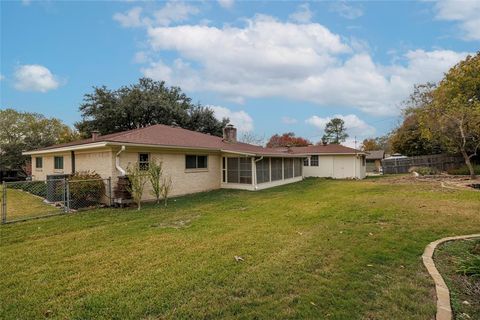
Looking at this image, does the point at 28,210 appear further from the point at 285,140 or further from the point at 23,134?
the point at 285,140

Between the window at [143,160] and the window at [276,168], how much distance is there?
8.56 metres

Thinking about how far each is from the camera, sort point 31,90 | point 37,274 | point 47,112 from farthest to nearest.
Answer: point 47,112, point 31,90, point 37,274

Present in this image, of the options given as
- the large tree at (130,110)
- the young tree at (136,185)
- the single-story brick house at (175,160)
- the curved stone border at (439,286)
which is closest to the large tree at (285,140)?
the large tree at (130,110)

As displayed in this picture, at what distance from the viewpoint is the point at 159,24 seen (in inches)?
512

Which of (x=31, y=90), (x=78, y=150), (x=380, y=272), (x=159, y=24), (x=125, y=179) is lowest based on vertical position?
(x=380, y=272)

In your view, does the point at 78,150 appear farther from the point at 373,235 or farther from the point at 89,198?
the point at 373,235

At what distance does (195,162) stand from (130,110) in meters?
16.2

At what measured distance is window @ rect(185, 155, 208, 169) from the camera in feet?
45.8

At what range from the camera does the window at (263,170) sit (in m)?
16.3

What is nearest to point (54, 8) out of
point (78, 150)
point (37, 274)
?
point (78, 150)

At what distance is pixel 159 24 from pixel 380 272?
43.8 feet

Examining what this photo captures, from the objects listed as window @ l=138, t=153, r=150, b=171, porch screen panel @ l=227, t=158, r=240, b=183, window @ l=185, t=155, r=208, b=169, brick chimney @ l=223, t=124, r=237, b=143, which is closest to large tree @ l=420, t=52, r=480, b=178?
brick chimney @ l=223, t=124, r=237, b=143

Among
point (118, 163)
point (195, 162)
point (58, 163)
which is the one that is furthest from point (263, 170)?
point (58, 163)

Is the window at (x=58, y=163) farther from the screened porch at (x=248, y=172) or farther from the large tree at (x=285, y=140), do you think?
the large tree at (x=285, y=140)
